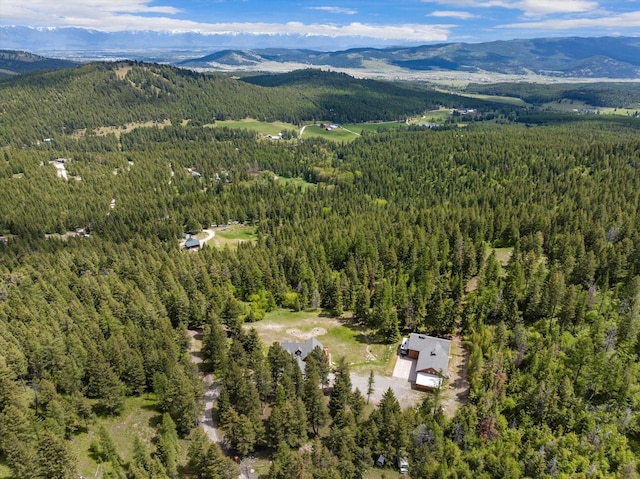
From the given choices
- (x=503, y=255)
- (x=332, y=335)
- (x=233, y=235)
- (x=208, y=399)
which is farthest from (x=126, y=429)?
(x=233, y=235)

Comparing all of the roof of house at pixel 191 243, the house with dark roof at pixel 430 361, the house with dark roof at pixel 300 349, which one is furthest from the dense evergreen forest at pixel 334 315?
the roof of house at pixel 191 243

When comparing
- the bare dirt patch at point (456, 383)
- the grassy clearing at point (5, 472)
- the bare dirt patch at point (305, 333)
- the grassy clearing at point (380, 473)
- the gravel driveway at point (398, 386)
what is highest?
the bare dirt patch at point (456, 383)

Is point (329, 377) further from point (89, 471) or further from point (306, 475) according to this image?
point (89, 471)

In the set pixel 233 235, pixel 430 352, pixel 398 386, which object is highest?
pixel 430 352

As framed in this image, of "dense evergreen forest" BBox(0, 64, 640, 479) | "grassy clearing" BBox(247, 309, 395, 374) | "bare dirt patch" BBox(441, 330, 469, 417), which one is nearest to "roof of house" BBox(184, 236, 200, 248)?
"dense evergreen forest" BBox(0, 64, 640, 479)

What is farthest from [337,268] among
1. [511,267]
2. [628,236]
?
[628,236]

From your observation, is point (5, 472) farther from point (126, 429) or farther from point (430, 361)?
point (430, 361)

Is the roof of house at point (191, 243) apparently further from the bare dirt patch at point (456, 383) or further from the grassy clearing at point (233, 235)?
the bare dirt patch at point (456, 383)
